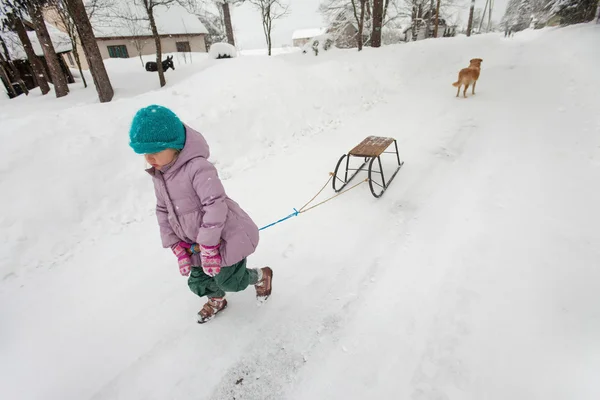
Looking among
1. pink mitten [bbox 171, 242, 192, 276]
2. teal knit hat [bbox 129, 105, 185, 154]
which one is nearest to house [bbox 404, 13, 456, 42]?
teal knit hat [bbox 129, 105, 185, 154]

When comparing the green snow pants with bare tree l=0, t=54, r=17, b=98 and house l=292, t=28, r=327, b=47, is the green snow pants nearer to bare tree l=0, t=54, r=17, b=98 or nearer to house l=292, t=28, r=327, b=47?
bare tree l=0, t=54, r=17, b=98

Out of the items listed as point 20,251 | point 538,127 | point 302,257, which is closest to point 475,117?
point 538,127

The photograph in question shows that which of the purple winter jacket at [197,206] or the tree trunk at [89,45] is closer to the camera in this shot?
the purple winter jacket at [197,206]

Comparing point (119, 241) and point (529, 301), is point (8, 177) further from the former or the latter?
point (529, 301)

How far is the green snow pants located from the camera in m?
2.34

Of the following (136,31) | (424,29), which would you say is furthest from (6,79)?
(424,29)

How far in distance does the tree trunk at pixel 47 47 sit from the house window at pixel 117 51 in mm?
17552

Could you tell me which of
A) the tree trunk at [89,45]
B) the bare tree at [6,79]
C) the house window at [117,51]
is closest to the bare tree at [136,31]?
the house window at [117,51]

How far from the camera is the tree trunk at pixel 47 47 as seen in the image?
31.1 feet

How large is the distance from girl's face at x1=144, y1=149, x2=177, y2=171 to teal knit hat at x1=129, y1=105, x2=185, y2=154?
65mm

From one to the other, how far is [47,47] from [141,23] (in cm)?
1791

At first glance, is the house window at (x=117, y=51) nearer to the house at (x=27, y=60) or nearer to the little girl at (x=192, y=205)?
the house at (x=27, y=60)

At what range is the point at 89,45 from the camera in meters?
7.81

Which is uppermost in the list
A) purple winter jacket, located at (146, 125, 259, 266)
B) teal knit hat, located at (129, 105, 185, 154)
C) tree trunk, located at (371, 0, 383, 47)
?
tree trunk, located at (371, 0, 383, 47)
